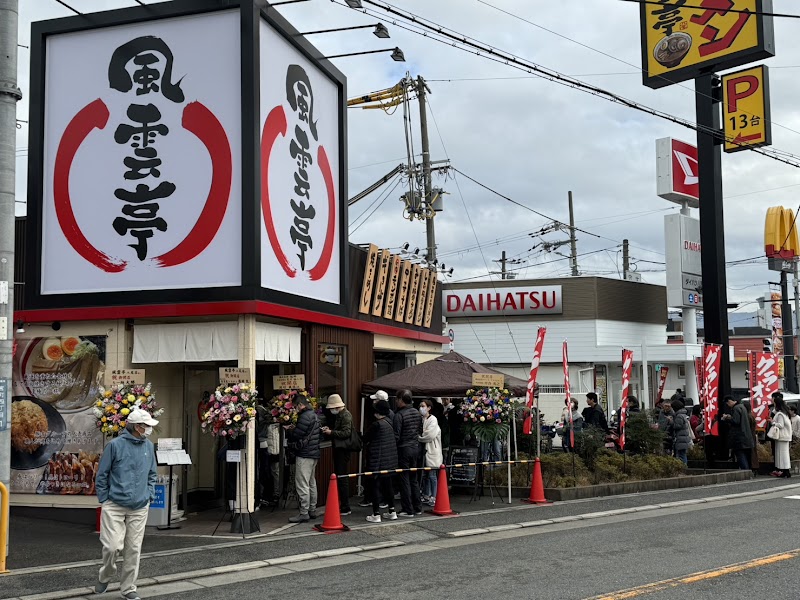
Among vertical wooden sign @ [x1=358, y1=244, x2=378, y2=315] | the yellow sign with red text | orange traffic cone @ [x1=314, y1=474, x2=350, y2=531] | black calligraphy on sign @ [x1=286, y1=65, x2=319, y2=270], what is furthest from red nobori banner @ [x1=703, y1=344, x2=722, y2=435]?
orange traffic cone @ [x1=314, y1=474, x2=350, y2=531]

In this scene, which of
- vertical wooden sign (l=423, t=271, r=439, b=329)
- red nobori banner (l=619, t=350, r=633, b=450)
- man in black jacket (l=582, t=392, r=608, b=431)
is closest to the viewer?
red nobori banner (l=619, t=350, r=633, b=450)

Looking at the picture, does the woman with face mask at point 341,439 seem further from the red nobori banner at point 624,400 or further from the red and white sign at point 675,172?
the red and white sign at point 675,172

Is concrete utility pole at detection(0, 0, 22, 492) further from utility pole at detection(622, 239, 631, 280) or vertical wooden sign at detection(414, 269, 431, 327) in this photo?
utility pole at detection(622, 239, 631, 280)

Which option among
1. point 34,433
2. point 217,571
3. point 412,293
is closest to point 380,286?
point 412,293

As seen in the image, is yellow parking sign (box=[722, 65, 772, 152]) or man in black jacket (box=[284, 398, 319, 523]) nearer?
man in black jacket (box=[284, 398, 319, 523])

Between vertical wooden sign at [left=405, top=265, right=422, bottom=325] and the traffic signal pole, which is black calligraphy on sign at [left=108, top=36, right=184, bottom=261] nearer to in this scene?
vertical wooden sign at [left=405, top=265, right=422, bottom=325]

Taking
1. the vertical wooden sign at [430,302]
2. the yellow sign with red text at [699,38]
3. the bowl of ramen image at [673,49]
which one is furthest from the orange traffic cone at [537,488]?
the bowl of ramen image at [673,49]

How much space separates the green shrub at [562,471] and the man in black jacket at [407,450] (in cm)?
345

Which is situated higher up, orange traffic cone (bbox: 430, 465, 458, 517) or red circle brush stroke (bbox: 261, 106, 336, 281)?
red circle brush stroke (bbox: 261, 106, 336, 281)

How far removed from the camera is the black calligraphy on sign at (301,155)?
564 inches

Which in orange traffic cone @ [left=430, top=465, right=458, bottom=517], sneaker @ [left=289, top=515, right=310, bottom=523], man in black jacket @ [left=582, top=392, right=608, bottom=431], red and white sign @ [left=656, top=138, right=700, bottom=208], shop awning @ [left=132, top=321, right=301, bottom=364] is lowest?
sneaker @ [left=289, top=515, right=310, bottom=523]

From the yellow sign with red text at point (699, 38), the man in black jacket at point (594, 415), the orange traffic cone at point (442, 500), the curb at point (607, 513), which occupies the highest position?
the yellow sign with red text at point (699, 38)

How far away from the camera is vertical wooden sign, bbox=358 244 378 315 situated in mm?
17297

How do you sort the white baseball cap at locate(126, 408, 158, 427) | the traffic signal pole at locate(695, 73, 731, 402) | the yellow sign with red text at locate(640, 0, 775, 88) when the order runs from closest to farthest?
the white baseball cap at locate(126, 408, 158, 427)
the yellow sign with red text at locate(640, 0, 775, 88)
the traffic signal pole at locate(695, 73, 731, 402)
